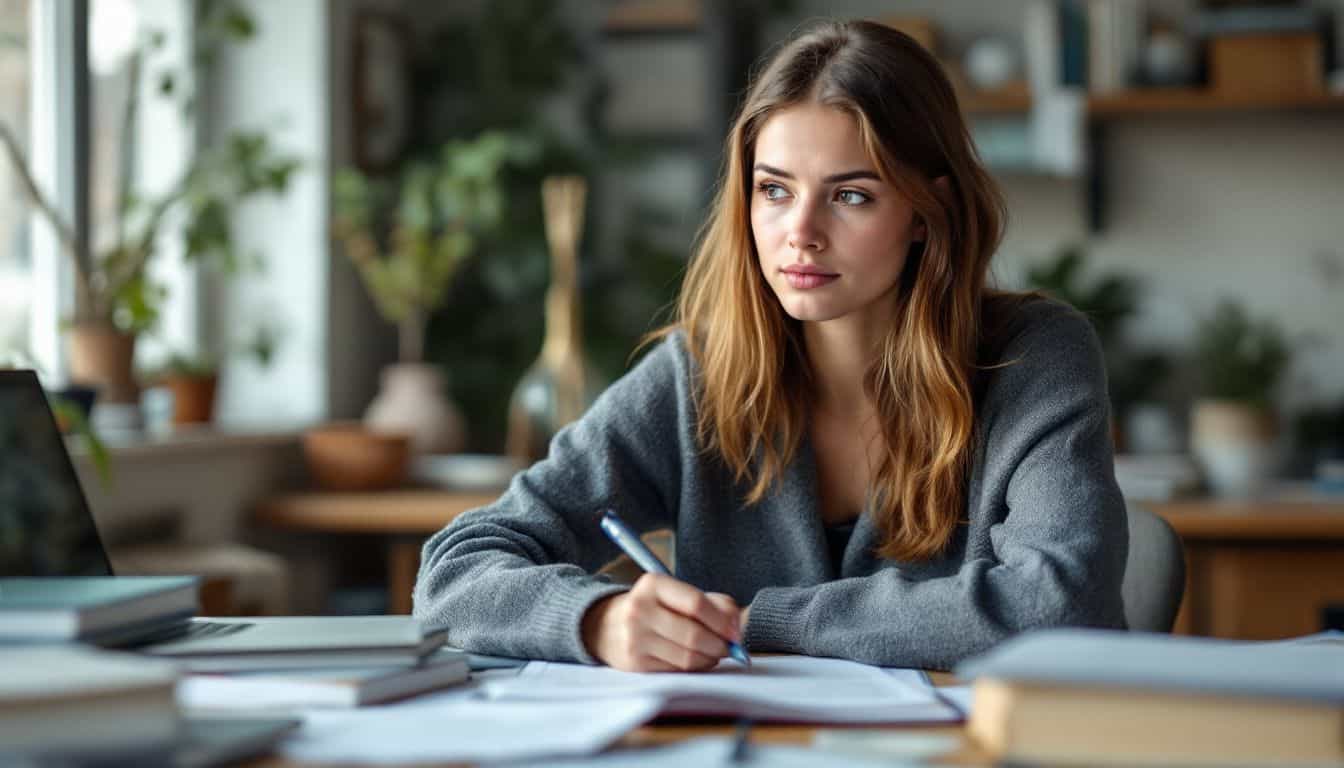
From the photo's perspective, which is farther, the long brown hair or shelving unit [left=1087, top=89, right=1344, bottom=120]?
shelving unit [left=1087, top=89, right=1344, bottom=120]

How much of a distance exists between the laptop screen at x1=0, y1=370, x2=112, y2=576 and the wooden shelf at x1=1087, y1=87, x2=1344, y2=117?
2806 millimetres

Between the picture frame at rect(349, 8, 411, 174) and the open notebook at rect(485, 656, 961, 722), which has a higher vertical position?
the picture frame at rect(349, 8, 411, 174)

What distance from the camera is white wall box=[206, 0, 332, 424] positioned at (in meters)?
3.36

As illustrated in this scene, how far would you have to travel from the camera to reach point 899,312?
5.31ft

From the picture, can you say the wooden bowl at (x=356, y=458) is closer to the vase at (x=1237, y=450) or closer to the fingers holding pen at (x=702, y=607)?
the vase at (x=1237, y=450)

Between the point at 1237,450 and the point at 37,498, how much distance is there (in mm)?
2535

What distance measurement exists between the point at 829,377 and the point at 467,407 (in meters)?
2.15

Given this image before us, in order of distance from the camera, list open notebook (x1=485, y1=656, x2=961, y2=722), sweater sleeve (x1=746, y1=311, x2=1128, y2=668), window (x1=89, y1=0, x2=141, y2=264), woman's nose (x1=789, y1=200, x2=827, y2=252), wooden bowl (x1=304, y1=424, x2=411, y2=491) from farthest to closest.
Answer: wooden bowl (x1=304, y1=424, x2=411, y2=491), window (x1=89, y1=0, x2=141, y2=264), woman's nose (x1=789, y1=200, x2=827, y2=252), sweater sleeve (x1=746, y1=311, x2=1128, y2=668), open notebook (x1=485, y1=656, x2=961, y2=722)

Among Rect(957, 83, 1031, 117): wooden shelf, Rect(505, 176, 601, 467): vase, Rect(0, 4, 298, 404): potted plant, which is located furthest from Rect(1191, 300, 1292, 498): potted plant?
Rect(0, 4, 298, 404): potted plant

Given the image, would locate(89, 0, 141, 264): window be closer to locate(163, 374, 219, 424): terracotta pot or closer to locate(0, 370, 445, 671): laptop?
locate(163, 374, 219, 424): terracotta pot

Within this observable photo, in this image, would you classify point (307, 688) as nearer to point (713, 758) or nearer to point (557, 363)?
point (713, 758)

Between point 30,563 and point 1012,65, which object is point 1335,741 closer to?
point 30,563

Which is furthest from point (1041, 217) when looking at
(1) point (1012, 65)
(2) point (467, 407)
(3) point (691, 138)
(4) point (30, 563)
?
(4) point (30, 563)

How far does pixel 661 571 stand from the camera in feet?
4.13
